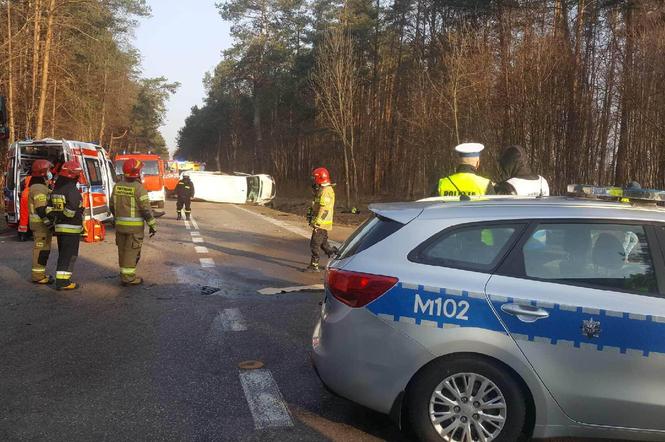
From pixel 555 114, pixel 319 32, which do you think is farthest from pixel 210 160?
pixel 555 114

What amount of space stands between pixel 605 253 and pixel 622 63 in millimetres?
18004

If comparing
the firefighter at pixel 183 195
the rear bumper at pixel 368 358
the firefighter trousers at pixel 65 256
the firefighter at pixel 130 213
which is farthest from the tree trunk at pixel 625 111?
the rear bumper at pixel 368 358

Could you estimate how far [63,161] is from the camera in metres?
13.1

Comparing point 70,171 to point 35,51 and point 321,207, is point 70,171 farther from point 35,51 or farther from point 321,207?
point 35,51

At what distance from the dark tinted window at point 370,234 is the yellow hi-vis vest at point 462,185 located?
1894 mm

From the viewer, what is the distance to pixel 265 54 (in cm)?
4884

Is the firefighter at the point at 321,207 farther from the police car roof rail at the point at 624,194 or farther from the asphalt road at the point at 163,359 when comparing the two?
the police car roof rail at the point at 624,194

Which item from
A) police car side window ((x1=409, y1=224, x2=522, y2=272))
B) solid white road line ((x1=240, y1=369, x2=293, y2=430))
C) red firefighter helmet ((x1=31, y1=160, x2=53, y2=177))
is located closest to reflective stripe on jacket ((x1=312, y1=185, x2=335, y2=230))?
red firefighter helmet ((x1=31, y1=160, x2=53, y2=177))

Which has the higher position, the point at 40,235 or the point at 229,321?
the point at 40,235

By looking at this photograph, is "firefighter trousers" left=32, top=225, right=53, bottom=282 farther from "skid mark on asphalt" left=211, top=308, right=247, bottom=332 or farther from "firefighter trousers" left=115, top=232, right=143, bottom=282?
"skid mark on asphalt" left=211, top=308, right=247, bottom=332

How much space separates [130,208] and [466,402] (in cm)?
616

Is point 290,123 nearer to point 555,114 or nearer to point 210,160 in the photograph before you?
point 555,114

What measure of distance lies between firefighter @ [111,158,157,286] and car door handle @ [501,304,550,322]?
6084 millimetres

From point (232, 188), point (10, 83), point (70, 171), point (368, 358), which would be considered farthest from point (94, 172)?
point (232, 188)
